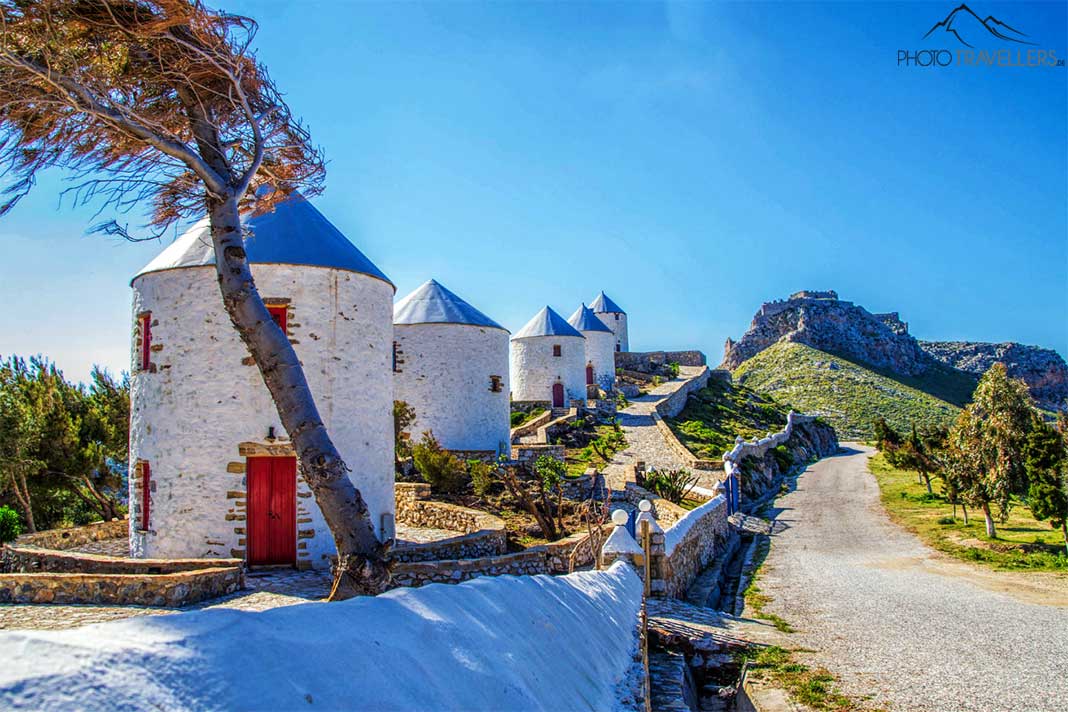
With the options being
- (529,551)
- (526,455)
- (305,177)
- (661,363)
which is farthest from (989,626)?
(661,363)

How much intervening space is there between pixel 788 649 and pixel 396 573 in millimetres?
5355

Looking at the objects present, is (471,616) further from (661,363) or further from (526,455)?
(661,363)

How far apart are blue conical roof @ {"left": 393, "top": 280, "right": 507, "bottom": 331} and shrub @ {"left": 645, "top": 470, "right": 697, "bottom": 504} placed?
25.2 ft

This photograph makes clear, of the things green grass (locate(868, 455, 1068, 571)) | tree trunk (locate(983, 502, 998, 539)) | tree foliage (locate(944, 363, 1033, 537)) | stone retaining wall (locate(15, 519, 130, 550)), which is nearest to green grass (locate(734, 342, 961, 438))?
green grass (locate(868, 455, 1068, 571))

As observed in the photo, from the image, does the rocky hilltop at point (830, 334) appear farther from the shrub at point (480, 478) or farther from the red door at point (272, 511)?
the red door at point (272, 511)

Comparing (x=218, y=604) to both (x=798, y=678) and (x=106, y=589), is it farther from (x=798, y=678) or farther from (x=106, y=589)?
(x=798, y=678)

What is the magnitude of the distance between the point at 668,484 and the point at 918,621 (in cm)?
1068

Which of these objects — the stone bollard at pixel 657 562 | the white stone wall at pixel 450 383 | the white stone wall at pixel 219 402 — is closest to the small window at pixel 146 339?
the white stone wall at pixel 219 402

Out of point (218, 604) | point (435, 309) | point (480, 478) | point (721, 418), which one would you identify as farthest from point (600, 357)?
point (218, 604)

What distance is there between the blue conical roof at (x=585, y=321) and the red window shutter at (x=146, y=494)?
3317cm

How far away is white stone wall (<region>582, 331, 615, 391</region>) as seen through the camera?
4459cm

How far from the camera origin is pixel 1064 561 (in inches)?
601

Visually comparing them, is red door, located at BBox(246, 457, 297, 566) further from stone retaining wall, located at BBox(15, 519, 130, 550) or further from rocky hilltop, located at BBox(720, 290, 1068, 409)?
rocky hilltop, located at BBox(720, 290, 1068, 409)

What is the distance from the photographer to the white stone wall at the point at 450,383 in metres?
24.8
